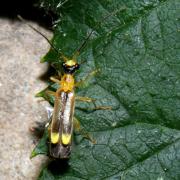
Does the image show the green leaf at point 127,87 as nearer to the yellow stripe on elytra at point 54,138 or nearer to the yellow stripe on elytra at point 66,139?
the yellow stripe on elytra at point 66,139

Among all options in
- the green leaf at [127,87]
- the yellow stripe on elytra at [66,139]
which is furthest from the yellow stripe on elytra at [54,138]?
the green leaf at [127,87]

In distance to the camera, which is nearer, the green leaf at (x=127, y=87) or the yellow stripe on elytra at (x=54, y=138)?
the green leaf at (x=127, y=87)

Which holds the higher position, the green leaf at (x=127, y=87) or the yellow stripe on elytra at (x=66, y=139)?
the green leaf at (x=127, y=87)

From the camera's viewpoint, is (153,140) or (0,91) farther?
(0,91)

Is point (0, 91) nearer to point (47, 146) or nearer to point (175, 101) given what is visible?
point (47, 146)

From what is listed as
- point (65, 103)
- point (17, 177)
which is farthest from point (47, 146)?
point (17, 177)

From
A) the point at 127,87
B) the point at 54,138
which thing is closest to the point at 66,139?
the point at 54,138

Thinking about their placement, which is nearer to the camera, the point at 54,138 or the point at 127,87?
the point at 127,87

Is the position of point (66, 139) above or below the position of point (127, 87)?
below

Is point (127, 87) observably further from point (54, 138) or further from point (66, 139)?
point (54, 138)
